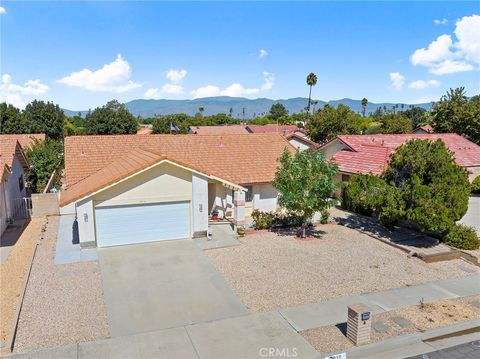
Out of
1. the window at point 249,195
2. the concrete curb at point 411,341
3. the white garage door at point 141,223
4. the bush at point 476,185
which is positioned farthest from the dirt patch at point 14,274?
the bush at point 476,185

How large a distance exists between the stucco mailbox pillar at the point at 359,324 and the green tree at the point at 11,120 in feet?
161

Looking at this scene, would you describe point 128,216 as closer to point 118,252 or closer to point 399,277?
point 118,252

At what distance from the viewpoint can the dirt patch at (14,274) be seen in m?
11.2

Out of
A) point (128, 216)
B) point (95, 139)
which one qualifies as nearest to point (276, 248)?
point (128, 216)

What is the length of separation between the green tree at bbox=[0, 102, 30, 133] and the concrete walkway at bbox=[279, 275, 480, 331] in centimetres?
4740

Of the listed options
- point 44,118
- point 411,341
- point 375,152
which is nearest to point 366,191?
point 375,152

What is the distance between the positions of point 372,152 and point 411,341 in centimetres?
1805

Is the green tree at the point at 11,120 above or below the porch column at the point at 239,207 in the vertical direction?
above

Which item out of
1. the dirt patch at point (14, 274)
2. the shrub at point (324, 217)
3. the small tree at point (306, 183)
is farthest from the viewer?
the shrub at point (324, 217)

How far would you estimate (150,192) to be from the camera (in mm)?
17547

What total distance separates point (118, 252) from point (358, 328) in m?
10.6

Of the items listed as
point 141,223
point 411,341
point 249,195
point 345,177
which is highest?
point 345,177

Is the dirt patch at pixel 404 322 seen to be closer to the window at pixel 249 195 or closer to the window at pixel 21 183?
the window at pixel 249 195

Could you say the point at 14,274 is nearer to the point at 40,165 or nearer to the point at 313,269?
the point at 313,269
